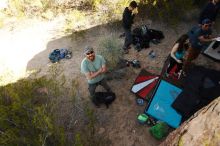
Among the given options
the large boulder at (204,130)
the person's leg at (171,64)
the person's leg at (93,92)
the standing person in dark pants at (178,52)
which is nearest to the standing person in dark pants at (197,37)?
the standing person in dark pants at (178,52)

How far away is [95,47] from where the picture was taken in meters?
8.30

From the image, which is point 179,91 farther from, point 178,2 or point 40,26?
point 40,26

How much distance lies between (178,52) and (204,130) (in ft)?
13.0

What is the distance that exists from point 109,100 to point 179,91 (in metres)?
1.64

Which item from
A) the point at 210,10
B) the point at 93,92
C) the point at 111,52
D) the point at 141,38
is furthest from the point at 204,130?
the point at 141,38

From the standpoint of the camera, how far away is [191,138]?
9.87ft

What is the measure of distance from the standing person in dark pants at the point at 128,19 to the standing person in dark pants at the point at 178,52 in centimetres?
153

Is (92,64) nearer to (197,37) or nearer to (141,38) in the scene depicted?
(197,37)

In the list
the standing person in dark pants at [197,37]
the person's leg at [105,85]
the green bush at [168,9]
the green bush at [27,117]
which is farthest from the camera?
the green bush at [168,9]

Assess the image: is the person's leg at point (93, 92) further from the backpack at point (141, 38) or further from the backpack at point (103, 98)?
the backpack at point (141, 38)

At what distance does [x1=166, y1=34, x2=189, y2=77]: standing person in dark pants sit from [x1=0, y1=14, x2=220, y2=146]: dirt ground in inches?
20.9

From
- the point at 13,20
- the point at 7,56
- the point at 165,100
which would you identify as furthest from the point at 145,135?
the point at 13,20

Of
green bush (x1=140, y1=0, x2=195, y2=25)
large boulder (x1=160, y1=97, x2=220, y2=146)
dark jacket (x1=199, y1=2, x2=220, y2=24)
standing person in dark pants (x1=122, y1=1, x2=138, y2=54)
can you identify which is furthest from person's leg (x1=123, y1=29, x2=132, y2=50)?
large boulder (x1=160, y1=97, x2=220, y2=146)

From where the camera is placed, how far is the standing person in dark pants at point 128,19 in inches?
286
